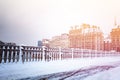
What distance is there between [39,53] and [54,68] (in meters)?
0.39

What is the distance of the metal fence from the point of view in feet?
8.62

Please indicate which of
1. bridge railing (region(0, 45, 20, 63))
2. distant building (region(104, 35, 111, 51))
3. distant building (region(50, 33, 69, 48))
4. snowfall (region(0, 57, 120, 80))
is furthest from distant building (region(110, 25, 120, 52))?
bridge railing (region(0, 45, 20, 63))

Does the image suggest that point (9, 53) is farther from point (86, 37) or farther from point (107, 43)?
point (107, 43)

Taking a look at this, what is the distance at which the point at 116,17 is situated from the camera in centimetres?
329

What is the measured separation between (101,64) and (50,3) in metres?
1.22

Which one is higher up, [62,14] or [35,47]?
[62,14]

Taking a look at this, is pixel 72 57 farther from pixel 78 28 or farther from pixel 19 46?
pixel 19 46

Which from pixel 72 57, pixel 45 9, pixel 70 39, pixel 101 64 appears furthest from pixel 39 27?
pixel 101 64

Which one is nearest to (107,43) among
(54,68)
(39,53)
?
(54,68)

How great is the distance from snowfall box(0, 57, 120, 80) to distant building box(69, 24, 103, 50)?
262 mm

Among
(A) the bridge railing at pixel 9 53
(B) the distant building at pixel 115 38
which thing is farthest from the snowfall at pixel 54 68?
(B) the distant building at pixel 115 38

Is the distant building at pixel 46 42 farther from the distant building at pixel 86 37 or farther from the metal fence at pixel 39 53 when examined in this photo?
the distant building at pixel 86 37

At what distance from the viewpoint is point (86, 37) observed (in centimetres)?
309

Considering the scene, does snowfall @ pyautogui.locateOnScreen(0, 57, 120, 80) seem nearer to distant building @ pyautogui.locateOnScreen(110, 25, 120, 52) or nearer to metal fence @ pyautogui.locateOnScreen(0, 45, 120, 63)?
metal fence @ pyautogui.locateOnScreen(0, 45, 120, 63)
